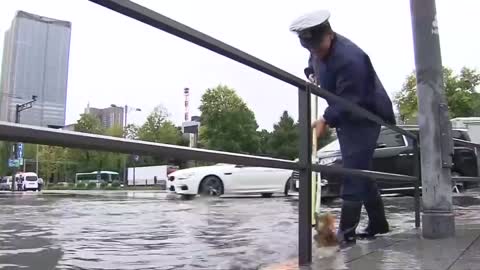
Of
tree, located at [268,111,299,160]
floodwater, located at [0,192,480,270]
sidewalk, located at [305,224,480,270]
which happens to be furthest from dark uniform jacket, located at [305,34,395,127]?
floodwater, located at [0,192,480,270]

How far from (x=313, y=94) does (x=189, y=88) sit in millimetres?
885

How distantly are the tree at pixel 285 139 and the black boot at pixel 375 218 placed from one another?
126cm

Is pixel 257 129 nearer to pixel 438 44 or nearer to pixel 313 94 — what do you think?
pixel 313 94

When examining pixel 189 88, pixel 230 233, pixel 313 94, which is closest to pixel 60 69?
pixel 189 88

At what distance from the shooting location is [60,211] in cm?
785

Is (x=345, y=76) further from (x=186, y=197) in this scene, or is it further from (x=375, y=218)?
(x=186, y=197)

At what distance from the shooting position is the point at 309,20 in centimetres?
435

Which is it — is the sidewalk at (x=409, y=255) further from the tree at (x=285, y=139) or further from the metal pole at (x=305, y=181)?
the tree at (x=285, y=139)

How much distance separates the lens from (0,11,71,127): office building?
7.40 feet

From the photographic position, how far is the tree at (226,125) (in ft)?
11.9

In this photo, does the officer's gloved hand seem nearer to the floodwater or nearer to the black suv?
the floodwater

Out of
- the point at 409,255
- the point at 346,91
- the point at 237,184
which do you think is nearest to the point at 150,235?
the point at 346,91

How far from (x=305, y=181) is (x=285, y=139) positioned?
0.40 metres

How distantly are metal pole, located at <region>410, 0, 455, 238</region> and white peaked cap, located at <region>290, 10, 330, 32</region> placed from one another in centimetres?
116
